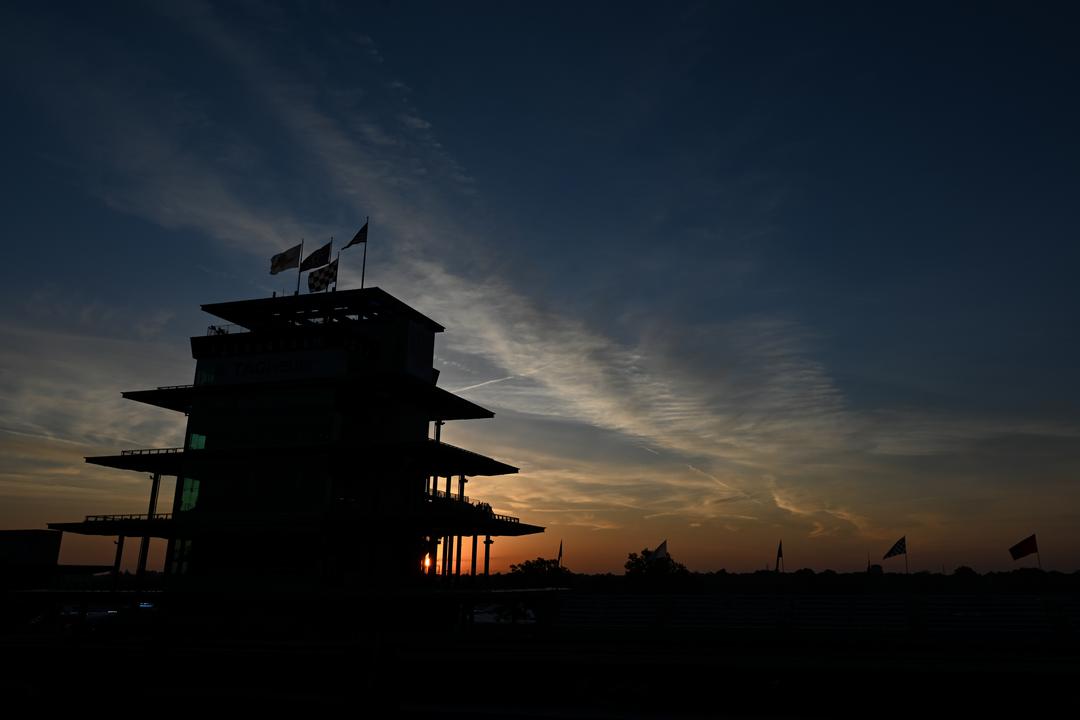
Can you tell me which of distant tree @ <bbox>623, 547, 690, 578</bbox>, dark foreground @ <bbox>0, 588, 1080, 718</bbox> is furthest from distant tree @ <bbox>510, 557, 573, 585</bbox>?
dark foreground @ <bbox>0, 588, 1080, 718</bbox>

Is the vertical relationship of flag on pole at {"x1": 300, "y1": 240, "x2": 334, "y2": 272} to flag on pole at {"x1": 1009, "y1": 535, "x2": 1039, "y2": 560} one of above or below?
above

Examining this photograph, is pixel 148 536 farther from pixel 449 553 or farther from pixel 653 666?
pixel 653 666

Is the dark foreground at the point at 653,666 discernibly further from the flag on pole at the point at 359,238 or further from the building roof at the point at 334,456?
the flag on pole at the point at 359,238

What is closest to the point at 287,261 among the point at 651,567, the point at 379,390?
the point at 379,390

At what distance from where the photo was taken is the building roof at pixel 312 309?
66.1 meters

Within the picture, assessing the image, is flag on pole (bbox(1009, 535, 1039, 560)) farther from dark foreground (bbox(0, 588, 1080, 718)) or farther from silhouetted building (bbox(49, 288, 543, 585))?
silhouetted building (bbox(49, 288, 543, 585))

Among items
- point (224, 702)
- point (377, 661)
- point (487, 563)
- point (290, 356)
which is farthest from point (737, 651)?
point (290, 356)

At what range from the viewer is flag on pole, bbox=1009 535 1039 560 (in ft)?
155

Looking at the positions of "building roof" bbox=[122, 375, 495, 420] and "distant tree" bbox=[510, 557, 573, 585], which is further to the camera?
"distant tree" bbox=[510, 557, 573, 585]

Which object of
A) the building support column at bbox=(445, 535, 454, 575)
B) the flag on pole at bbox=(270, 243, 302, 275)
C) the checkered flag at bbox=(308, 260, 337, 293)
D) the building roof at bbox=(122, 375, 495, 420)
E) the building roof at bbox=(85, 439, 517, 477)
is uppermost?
the flag on pole at bbox=(270, 243, 302, 275)

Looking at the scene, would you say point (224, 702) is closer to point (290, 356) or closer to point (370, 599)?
point (370, 599)

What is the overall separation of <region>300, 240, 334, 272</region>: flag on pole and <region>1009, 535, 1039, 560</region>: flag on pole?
55967mm

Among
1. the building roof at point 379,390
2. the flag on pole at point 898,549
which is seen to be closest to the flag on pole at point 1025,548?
the flag on pole at point 898,549

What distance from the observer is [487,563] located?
65750 mm
